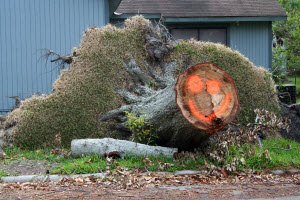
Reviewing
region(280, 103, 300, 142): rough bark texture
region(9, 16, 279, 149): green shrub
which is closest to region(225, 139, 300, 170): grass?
region(9, 16, 279, 149): green shrub

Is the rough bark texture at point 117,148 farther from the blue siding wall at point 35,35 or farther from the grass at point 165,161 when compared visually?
the blue siding wall at point 35,35

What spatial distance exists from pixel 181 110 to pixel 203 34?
32.0ft

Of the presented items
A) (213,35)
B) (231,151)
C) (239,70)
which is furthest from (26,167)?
(213,35)

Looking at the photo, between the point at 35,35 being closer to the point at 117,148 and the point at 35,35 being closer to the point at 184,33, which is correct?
the point at 184,33

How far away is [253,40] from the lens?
15.0m

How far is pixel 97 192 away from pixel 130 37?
459cm

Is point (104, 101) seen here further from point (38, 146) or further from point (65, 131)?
point (38, 146)

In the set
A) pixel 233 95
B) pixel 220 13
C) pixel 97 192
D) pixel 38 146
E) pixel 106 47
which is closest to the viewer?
pixel 97 192

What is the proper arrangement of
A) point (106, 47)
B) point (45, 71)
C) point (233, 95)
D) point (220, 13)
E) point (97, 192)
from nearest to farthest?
point (97, 192), point (233, 95), point (106, 47), point (45, 71), point (220, 13)

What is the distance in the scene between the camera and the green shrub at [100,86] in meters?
7.54

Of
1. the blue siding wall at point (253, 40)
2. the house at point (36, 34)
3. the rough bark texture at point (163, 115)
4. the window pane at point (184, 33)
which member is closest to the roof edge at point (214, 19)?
the blue siding wall at point (253, 40)

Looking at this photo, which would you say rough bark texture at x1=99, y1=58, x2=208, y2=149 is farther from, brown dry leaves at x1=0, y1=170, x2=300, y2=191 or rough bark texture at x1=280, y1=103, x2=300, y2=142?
rough bark texture at x1=280, y1=103, x2=300, y2=142

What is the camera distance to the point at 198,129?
587 cm

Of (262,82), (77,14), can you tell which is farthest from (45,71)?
(262,82)
